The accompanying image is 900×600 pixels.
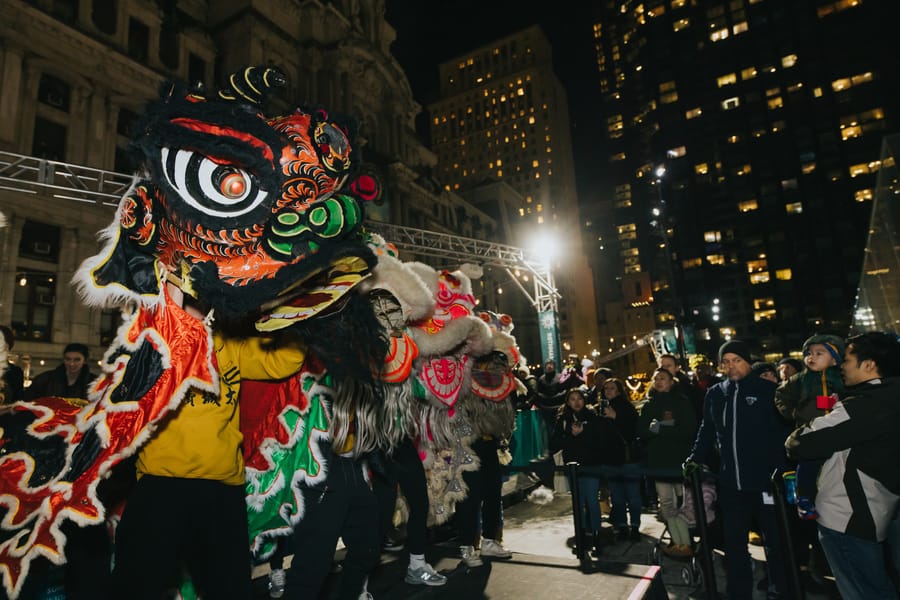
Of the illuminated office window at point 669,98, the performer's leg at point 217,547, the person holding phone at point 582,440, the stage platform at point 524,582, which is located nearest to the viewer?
the performer's leg at point 217,547

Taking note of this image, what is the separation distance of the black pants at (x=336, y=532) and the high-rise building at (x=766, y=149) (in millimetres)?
48403

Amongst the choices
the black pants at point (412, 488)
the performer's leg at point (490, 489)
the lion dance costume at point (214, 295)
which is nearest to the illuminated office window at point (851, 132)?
the performer's leg at point (490, 489)

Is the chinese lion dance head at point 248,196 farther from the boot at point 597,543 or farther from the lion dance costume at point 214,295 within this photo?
the boot at point 597,543

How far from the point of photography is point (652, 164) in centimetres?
7019

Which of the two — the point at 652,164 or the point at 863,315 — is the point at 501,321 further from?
the point at 652,164

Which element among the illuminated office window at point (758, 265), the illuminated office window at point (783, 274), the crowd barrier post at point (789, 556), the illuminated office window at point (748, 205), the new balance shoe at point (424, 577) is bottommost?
the new balance shoe at point (424, 577)

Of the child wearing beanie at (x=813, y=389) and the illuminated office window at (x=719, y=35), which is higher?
the illuminated office window at (x=719, y=35)

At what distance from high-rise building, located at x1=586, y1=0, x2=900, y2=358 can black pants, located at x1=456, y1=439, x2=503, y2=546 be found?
46438 mm

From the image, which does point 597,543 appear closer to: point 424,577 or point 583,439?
point 583,439

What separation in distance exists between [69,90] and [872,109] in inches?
2761

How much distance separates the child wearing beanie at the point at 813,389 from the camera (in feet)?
12.1

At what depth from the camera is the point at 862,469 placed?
8.77 ft

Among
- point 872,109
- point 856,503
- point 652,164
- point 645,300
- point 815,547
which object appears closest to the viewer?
point 856,503

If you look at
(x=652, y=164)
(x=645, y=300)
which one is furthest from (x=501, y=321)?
(x=645, y=300)
